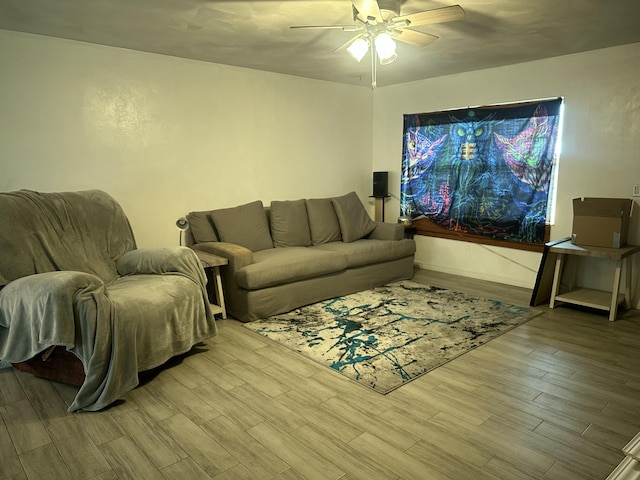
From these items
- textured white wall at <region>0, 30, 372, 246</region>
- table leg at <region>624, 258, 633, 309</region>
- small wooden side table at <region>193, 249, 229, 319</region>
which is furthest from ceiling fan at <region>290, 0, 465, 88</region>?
table leg at <region>624, 258, 633, 309</region>

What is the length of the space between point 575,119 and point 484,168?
99 centimetres

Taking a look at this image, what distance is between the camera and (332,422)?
7.30ft

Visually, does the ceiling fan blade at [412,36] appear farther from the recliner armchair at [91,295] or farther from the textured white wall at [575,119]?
the recliner armchair at [91,295]

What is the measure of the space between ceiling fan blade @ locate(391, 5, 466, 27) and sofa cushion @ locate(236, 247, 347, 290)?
80.9 inches

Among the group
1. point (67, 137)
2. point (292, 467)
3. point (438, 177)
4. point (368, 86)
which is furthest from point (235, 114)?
point (292, 467)

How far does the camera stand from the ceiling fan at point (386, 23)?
247 cm

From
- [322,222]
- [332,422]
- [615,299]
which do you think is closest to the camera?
[332,422]

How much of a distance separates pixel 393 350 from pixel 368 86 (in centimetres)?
384

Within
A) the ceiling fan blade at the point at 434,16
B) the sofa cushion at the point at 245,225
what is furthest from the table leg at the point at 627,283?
the sofa cushion at the point at 245,225

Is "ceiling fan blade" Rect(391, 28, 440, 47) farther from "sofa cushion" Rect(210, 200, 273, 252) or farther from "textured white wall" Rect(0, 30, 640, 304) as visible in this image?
"sofa cushion" Rect(210, 200, 273, 252)

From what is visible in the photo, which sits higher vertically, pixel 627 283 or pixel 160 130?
pixel 160 130

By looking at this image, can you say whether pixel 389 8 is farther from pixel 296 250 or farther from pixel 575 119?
pixel 575 119

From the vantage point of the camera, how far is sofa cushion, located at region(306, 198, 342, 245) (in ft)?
15.5

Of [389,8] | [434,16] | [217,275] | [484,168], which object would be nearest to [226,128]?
[217,275]
